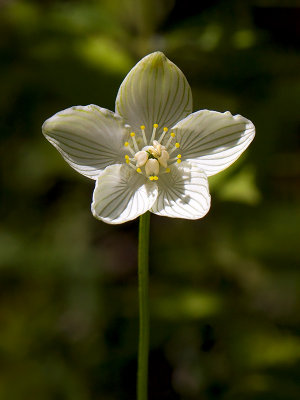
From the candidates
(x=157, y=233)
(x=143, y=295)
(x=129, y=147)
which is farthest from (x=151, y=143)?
(x=157, y=233)

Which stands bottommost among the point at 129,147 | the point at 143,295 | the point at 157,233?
the point at 143,295

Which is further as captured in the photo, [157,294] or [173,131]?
[157,294]

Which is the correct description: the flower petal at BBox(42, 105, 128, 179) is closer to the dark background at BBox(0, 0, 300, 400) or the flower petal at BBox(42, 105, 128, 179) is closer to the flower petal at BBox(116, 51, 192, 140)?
the flower petal at BBox(116, 51, 192, 140)

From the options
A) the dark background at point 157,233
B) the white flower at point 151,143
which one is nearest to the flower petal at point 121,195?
the white flower at point 151,143

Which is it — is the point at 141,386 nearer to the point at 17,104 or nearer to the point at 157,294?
the point at 157,294

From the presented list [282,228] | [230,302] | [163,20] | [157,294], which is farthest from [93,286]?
[163,20]

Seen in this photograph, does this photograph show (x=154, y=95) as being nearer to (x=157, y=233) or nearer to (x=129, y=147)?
(x=129, y=147)
